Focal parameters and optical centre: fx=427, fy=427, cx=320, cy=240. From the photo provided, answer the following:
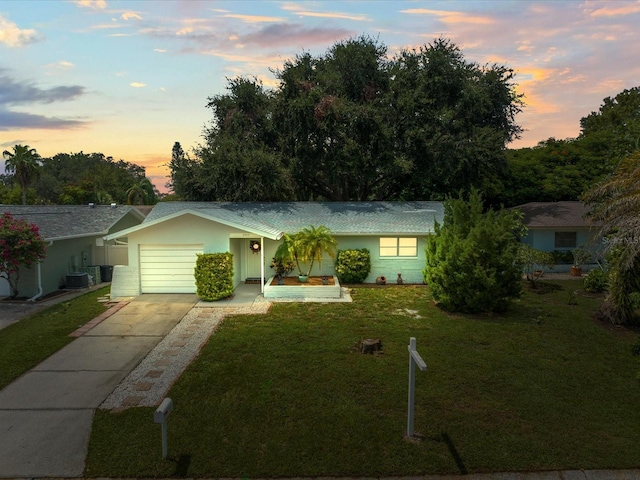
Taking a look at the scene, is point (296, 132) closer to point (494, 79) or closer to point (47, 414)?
point (494, 79)

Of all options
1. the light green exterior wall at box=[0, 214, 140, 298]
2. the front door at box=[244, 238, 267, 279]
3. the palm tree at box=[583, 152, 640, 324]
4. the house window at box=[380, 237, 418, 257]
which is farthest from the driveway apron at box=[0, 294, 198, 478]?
the palm tree at box=[583, 152, 640, 324]

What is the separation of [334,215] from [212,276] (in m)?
7.54

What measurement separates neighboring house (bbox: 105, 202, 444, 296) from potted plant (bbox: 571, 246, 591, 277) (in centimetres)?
719

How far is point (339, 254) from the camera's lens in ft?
62.4

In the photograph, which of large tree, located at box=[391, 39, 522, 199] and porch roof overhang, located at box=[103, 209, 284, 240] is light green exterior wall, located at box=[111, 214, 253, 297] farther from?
large tree, located at box=[391, 39, 522, 199]

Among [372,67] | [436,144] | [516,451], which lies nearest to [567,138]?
[436,144]

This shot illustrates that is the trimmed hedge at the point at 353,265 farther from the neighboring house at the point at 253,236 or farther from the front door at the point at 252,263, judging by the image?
the front door at the point at 252,263

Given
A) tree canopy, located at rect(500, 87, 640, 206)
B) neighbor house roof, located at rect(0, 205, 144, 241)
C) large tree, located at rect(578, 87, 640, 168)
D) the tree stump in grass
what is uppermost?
large tree, located at rect(578, 87, 640, 168)

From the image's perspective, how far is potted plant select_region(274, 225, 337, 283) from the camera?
17188 millimetres

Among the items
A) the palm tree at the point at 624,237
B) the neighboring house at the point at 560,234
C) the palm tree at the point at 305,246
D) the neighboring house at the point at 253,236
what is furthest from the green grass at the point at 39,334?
the neighboring house at the point at 560,234

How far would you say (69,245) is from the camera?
64.1 feet

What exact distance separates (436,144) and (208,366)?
21.5 metres

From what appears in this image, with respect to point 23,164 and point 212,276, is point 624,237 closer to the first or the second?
point 212,276

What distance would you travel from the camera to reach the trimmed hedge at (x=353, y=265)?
18859mm
